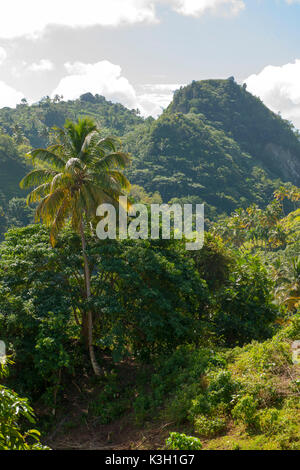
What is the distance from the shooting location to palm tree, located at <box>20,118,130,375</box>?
37.3 feet

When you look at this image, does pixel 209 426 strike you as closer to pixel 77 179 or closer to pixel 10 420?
pixel 10 420

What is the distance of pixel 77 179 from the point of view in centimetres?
1162

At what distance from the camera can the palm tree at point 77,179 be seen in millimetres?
11367

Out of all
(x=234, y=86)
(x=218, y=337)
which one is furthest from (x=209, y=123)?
(x=218, y=337)

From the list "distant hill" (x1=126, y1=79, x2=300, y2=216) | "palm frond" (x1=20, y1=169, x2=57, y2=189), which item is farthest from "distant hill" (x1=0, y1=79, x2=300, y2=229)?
"palm frond" (x1=20, y1=169, x2=57, y2=189)

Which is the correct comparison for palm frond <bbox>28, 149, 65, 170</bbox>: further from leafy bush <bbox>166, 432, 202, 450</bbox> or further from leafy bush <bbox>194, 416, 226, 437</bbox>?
leafy bush <bbox>166, 432, 202, 450</bbox>

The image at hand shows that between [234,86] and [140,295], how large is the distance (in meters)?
142

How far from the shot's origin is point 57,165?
37.8ft

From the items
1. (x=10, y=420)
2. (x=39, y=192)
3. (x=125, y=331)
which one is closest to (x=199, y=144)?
(x=39, y=192)

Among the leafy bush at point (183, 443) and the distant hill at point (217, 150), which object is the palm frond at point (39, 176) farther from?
the distant hill at point (217, 150)

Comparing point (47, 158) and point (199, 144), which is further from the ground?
point (199, 144)

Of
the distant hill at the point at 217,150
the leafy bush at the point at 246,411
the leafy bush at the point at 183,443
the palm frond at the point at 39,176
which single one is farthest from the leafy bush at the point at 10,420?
the distant hill at the point at 217,150

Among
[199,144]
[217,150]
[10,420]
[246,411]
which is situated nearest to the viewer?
[10,420]
